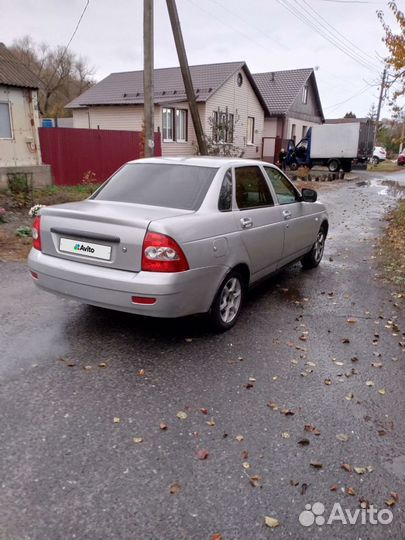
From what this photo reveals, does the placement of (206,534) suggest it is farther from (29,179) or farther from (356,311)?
(29,179)

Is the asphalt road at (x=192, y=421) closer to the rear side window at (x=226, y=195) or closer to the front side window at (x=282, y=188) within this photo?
the rear side window at (x=226, y=195)

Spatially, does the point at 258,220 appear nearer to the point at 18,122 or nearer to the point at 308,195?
the point at 308,195

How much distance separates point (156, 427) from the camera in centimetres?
283

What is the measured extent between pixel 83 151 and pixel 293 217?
10500mm

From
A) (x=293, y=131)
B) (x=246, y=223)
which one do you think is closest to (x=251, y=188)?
(x=246, y=223)

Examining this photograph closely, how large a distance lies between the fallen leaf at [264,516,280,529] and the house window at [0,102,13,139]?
40.4 feet

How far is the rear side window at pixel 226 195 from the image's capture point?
13.3 feet

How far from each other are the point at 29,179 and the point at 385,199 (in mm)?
12799

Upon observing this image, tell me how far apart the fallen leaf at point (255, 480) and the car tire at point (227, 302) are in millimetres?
1759

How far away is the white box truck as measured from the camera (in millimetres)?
27328

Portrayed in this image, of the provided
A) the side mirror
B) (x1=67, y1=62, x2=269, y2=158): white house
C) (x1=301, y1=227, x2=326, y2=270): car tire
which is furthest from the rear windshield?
(x1=67, y1=62, x2=269, y2=158): white house

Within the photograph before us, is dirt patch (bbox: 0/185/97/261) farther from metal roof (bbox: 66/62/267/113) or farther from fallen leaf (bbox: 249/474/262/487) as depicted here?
metal roof (bbox: 66/62/267/113)

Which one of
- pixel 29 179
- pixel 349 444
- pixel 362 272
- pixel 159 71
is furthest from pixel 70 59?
pixel 349 444

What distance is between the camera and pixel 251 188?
4.64 metres
